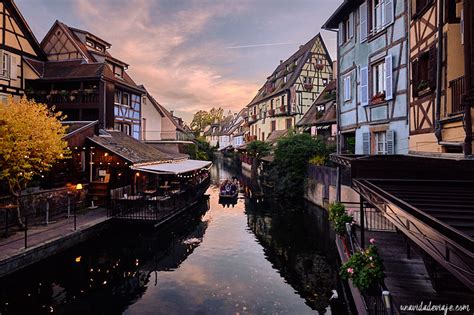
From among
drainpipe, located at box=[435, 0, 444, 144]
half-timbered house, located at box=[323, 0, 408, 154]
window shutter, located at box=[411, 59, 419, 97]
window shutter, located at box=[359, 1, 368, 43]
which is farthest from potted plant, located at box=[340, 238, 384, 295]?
window shutter, located at box=[359, 1, 368, 43]

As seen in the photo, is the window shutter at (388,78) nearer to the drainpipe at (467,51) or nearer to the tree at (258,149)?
the drainpipe at (467,51)

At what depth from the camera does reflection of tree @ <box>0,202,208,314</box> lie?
9.17 meters

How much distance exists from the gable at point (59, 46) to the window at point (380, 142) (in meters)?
24.1

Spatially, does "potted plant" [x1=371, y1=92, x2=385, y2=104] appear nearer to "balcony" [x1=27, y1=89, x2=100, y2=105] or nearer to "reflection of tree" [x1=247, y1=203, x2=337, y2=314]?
"reflection of tree" [x1=247, y1=203, x2=337, y2=314]

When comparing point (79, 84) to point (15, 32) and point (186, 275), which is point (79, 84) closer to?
point (15, 32)

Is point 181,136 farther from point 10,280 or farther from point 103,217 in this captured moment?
point 10,280

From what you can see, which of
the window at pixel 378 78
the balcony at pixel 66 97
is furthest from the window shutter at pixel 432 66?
the balcony at pixel 66 97

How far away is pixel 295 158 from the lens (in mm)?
26062

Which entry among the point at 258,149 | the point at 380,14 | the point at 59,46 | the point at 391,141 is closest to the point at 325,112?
the point at 258,149

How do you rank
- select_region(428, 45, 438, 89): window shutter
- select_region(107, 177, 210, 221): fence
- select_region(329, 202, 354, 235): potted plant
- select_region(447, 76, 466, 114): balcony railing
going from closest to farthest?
select_region(447, 76, 466, 114): balcony railing < select_region(428, 45, 438, 89): window shutter < select_region(329, 202, 354, 235): potted plant < select_region(107, 177, 210, 221): fence

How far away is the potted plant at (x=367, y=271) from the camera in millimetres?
6195

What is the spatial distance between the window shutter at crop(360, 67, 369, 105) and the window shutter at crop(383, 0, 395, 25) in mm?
2485

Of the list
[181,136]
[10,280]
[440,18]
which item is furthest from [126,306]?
[181,136]

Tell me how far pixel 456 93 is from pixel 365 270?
5899 mm
